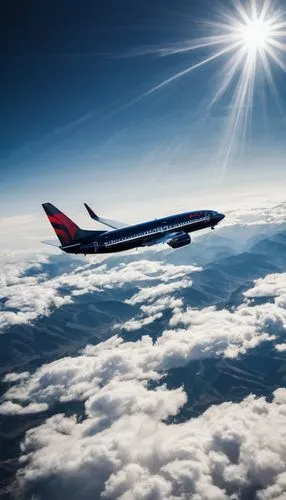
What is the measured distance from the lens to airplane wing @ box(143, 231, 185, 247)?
70.1 meters

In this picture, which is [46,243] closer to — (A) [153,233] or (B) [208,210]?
(A) [153,233]

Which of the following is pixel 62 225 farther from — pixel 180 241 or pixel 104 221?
pixel 180 241

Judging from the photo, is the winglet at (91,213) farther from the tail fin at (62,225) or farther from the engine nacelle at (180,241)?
the engine nacelle at (180,241)

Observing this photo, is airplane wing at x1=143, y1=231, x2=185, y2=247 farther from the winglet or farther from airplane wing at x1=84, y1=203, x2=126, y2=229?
the winglet

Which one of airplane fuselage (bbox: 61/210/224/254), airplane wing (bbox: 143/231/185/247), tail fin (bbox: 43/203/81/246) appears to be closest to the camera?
airplane fuselage (bbox: 61/210/224/254)

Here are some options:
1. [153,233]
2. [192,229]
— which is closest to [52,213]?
[153,233]

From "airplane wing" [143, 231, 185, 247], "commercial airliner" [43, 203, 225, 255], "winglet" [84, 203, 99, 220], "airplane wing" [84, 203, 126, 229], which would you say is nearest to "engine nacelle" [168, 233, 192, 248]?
"commercial airliner" [43, 203, 225, 255]

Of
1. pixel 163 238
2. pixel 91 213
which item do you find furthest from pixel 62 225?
pixel 163 238

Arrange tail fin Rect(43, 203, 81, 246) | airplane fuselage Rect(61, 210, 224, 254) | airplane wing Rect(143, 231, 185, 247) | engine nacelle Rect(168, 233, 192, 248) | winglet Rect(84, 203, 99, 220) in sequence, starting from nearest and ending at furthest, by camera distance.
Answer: engine nacelle Rect(168, 233, 192, 248) → airplane fuselage Rect(61, 210, 224, 254) → tail fin Rect(43, 203, 81, 246) → airplane wing Rect(143, 231, 185, 247) → winglet Rect(84, 203, 99, 220)

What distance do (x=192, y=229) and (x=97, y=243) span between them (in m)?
25.9

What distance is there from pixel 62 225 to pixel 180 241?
27.4 metres

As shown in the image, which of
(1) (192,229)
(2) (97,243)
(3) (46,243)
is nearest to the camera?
(3) (46,243)

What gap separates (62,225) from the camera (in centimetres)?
7019

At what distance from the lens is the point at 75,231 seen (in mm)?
71312
